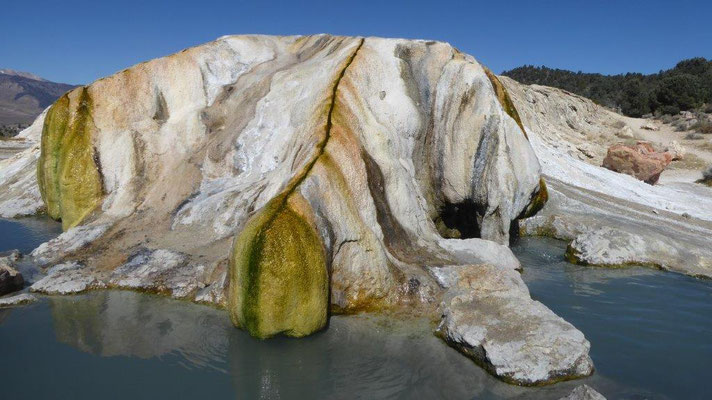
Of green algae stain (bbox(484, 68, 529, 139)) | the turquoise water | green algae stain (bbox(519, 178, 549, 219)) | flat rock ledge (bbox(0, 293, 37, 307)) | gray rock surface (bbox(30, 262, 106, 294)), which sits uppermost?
green algae stain (bbox(484, 68, 529, 139))

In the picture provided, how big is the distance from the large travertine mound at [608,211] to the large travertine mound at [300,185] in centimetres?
176

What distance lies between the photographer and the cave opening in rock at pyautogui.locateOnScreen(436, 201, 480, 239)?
14.4 metres

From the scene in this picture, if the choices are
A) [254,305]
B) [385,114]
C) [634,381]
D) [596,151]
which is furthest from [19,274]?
[596,151]

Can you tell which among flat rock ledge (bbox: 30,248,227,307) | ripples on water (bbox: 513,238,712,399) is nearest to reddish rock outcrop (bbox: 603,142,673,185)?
ripples on water (bbox: 513,238,712,399)

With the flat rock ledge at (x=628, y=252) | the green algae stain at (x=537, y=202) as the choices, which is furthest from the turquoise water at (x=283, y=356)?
the green algae stain at (x=537, y=202)

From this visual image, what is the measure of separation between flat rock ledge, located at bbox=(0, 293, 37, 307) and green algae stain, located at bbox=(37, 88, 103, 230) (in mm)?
3768

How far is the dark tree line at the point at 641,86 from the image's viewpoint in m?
48.7

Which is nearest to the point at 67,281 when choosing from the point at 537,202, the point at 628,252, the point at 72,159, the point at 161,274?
the point at 161,274

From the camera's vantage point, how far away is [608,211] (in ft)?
58.9

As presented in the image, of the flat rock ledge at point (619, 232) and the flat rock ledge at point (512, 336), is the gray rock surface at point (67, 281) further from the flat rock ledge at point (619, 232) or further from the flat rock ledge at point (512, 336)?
the flat rock ledge at point (619, 232)

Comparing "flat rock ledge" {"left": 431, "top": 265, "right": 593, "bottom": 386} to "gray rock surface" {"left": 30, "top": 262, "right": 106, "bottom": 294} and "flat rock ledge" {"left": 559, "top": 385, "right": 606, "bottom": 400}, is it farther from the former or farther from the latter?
"gray rock surface" {"left": 30, "top": 262, "right": 106, "bottom": 294}

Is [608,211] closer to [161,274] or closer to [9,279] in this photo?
[161,274]

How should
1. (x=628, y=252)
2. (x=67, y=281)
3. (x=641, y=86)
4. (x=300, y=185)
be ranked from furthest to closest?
(x=641, y=86) → (x=628, y=252) → (x=67, y=281) → (x=300, y=185)

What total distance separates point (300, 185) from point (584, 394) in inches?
223
